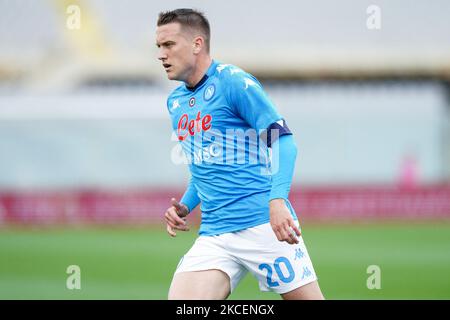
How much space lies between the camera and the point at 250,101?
5320 millimetres

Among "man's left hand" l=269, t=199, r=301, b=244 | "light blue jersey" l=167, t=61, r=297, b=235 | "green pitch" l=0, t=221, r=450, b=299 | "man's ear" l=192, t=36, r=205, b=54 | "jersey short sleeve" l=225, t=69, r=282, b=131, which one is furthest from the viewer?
"green pitch" l=0, t=221, r=450, b=299

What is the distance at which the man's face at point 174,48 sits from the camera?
560cm

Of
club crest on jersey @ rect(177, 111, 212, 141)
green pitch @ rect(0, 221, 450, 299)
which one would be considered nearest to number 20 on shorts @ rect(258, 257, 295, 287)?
club crest on jersey @ rect(177, 111, 212, 141)

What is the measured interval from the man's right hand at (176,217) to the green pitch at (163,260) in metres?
5.06

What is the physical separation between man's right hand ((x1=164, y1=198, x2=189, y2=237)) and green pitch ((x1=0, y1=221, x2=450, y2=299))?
16.6 ft

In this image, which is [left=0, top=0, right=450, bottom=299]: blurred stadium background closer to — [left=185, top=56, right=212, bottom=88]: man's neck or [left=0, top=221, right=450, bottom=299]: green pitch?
[left=0, top=221, right=450, bottom=299]: green pitch

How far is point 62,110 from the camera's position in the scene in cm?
2494

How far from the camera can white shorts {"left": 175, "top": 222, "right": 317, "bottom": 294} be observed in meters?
5.39

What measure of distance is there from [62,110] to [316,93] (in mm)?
13688

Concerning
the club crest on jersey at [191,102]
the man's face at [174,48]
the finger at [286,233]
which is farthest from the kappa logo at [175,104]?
the finger at [286,233]

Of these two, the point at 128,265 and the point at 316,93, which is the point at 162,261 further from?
the point at 316,93

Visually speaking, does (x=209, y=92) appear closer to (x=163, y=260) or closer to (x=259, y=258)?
(x=259, y=258)

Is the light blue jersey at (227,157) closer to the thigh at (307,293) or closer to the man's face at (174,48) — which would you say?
the man's face at (174,48)

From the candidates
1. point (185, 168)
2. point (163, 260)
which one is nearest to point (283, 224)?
point (163, 260)
